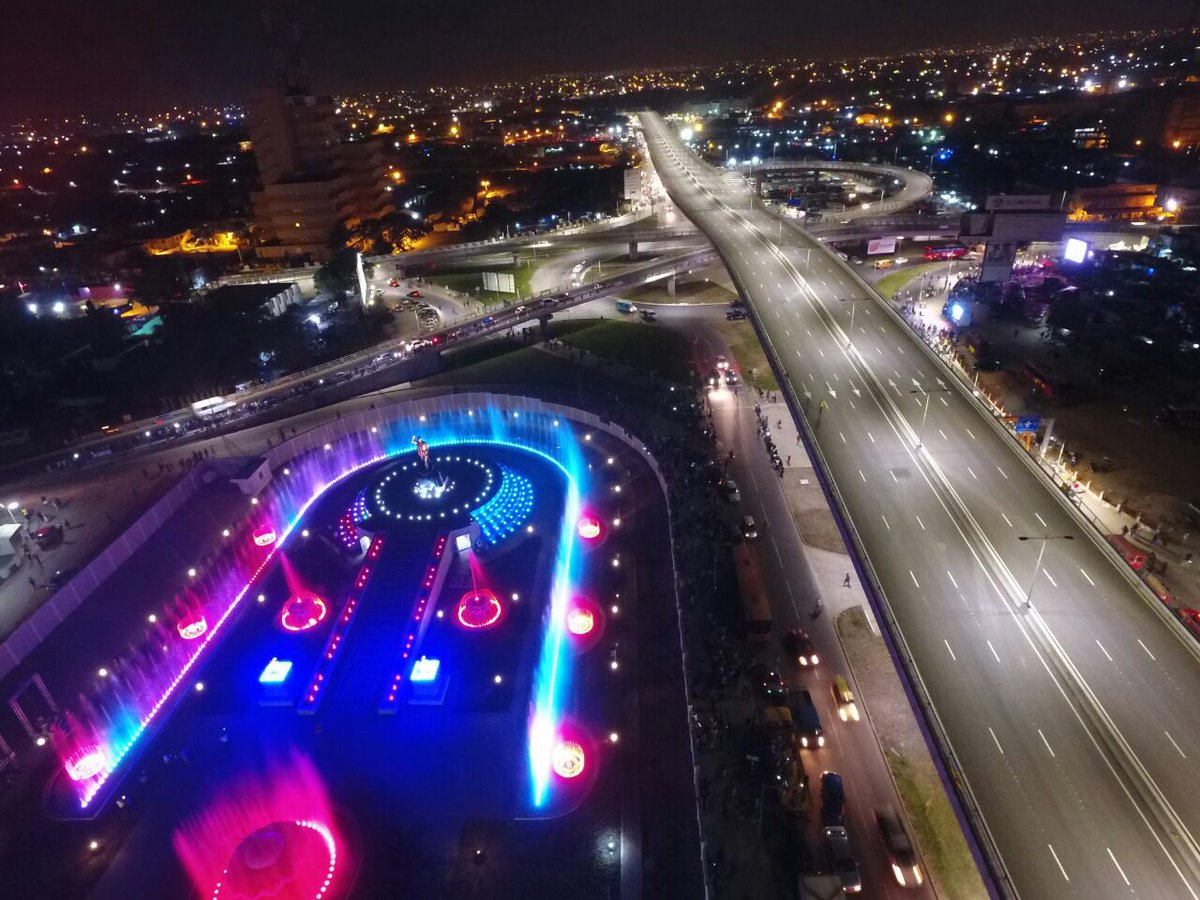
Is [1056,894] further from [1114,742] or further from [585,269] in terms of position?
[585,269]

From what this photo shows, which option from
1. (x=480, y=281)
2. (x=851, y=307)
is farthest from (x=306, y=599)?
(x=480, y=281)

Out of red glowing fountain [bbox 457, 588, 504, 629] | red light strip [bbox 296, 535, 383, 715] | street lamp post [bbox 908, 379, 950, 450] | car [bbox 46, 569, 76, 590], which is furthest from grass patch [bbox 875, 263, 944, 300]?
car [bbox 46, 569, 76, 590]

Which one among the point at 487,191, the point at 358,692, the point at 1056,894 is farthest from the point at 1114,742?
the point at 487,191

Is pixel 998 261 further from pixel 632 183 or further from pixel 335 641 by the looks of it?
pixel 632 183

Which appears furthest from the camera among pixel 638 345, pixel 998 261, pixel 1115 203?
pixel 1115 203

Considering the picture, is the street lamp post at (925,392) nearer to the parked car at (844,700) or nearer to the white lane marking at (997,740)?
the parked car at (844,700)
